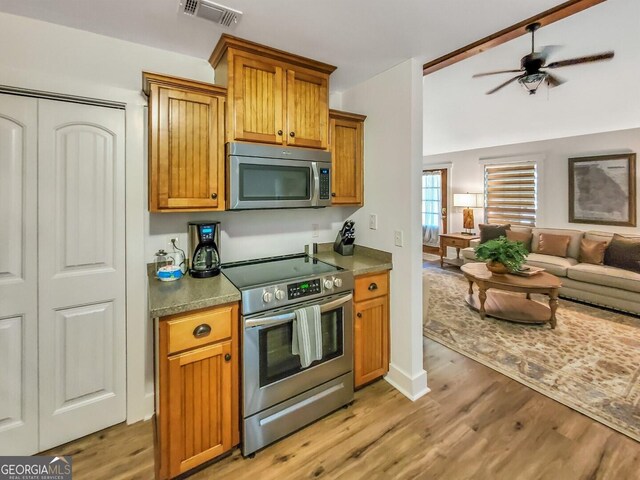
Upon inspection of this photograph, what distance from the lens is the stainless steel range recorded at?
1.76m

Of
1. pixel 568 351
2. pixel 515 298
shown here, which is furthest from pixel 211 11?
pixel 515 298

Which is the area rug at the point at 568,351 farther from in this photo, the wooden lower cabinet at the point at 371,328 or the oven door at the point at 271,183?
the oven door at the point at 271,183

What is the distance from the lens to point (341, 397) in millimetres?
2148

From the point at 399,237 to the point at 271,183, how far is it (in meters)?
1.05

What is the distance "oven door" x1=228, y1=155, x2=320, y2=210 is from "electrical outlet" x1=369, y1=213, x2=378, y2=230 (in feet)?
2.02

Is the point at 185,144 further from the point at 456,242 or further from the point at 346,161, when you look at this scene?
the point at 456,242

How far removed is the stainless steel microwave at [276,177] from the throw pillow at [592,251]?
433 cm

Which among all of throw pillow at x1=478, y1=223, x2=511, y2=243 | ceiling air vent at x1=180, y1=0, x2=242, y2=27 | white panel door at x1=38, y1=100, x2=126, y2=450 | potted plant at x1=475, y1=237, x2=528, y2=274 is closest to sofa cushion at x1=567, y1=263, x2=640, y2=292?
potted plant at x1=475, y1=237, x2=528, y2=274

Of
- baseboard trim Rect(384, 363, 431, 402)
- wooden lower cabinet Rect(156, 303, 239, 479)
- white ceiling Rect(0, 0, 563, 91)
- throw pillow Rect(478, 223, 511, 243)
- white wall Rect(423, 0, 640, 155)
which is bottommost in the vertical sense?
baseboard trim Rect(384, 363, 431, 402)

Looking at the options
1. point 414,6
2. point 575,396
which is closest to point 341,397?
point 575,396

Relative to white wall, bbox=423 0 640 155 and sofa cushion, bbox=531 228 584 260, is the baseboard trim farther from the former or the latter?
sofa cushion, bbox=531 228 584 260

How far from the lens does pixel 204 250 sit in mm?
2049

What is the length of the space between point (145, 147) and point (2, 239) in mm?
909

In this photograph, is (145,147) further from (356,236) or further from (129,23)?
(356,236)
